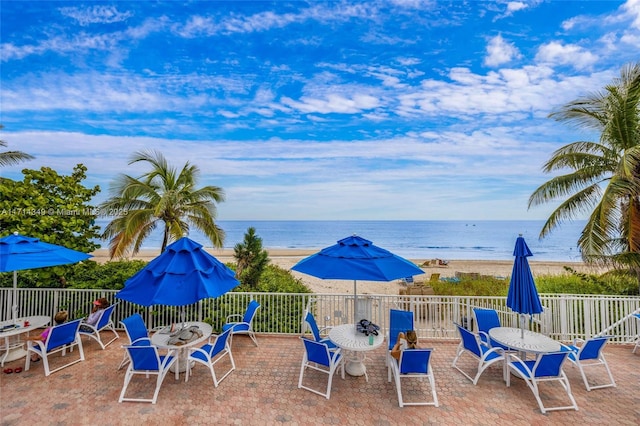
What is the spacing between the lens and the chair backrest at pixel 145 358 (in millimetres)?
4195

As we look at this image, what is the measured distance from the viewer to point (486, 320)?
5.86 metres

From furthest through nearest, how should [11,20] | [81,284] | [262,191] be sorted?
[262,191] → [11,20] → [81,284]

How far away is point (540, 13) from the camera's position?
11.0 metres

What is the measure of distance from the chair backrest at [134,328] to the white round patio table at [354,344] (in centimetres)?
372

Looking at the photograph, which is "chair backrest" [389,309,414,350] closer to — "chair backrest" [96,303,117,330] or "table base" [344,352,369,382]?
"table base" [344,352,369,382]

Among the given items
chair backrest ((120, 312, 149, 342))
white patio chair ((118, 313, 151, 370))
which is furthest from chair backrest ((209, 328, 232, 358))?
chair backrest ((120, 312, 149, 342))

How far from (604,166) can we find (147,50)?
17257 mm

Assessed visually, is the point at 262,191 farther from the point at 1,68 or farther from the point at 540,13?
the point at 540,13

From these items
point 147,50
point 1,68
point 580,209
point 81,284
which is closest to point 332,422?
point 81,284

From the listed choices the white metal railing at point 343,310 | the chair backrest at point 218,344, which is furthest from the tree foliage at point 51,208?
the chair backrest at point 218,344

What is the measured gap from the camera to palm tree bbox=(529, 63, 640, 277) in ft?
24.0

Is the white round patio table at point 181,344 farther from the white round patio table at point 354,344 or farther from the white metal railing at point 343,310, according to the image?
the white round patio table at point 354,344

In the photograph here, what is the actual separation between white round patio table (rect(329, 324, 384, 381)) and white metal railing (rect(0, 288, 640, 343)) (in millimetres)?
1450

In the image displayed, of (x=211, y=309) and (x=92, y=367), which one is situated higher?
(x=211, y=309)
